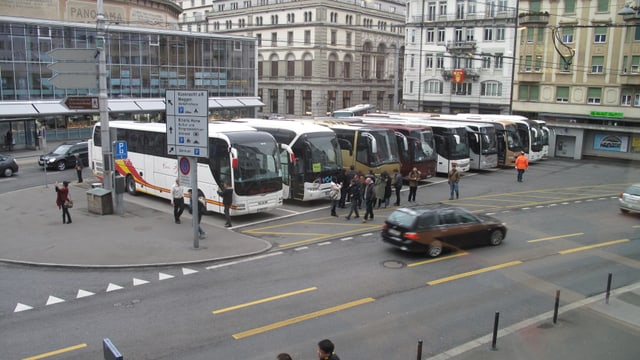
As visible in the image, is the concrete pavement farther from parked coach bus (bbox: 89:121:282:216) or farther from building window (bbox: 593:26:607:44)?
building window (bbox: 593:26:607:44)

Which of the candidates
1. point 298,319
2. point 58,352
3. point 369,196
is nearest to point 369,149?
point 369,196

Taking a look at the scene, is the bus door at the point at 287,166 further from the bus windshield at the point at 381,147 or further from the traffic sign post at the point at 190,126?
the traffic sign post at the point at 190,126

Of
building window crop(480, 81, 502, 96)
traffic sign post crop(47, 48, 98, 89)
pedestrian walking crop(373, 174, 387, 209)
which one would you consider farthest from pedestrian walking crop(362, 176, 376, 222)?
building window crop(480, 81, 502, 96)

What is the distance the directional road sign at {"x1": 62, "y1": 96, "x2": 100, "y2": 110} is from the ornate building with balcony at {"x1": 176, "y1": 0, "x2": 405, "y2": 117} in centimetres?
6009

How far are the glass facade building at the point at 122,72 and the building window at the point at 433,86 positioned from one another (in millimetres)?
20466

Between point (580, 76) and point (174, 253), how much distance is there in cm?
4609

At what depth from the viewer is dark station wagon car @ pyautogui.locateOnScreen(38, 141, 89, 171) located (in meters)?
34.3

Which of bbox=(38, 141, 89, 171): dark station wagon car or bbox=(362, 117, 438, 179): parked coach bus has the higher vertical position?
bbox=(362, 117, 438, 179): parked coach bus

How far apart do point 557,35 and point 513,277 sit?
43220mm

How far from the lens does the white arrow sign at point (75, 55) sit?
20312 mm

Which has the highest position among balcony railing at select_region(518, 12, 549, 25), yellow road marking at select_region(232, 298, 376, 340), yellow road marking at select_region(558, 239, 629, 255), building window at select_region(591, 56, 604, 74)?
balcony railing at select_region(518, 12, 549, 25)

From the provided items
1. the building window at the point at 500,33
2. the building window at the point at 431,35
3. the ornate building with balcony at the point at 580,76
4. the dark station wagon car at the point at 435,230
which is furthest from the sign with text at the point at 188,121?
the building window at the point at 431,35

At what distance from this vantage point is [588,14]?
164 feet

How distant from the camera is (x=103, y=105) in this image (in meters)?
21.5
